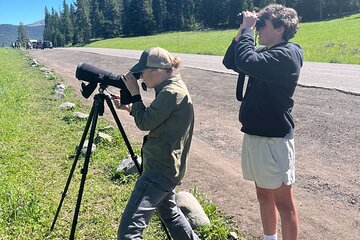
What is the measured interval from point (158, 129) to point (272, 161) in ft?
3.37

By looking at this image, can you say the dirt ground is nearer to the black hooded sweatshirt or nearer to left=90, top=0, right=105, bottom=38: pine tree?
the black hooded sweatshirt

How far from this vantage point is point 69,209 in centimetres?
522

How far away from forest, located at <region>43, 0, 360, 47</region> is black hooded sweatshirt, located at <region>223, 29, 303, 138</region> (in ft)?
269

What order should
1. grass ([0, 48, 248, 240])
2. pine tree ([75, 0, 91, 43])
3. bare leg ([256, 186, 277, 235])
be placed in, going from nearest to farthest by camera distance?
bare leg ([256, 186, 277, 235]) < grass ([0, 48, 248, 240]) < pine tree ([75, 0, 91, 43])

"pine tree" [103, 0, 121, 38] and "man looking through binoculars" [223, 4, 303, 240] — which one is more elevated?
"pine tree" [103, 0, 121, 38]

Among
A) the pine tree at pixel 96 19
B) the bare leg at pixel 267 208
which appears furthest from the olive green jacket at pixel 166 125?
the pine tree at pixel 96 19

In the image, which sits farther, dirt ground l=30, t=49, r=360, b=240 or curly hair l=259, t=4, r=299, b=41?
dirt ground l=30, t=49, r=360, b=240

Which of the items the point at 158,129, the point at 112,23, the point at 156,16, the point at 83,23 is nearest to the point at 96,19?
the point at 83,23

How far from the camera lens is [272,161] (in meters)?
3.42

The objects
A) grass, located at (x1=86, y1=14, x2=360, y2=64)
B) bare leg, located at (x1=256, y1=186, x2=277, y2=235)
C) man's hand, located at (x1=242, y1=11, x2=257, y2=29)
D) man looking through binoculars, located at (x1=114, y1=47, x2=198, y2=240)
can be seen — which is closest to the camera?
man looking through binoculars, located at (x1=114, y1=47, x2=198, y2=240)

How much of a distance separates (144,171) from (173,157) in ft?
0.97

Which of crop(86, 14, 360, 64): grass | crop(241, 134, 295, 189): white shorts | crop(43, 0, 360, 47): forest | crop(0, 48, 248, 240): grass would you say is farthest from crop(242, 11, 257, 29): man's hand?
crop(43, 0, 360, 47): forest

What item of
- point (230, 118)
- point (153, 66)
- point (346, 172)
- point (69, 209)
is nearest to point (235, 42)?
point (153, 66)

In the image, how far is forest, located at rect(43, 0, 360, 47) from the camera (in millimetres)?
80688
